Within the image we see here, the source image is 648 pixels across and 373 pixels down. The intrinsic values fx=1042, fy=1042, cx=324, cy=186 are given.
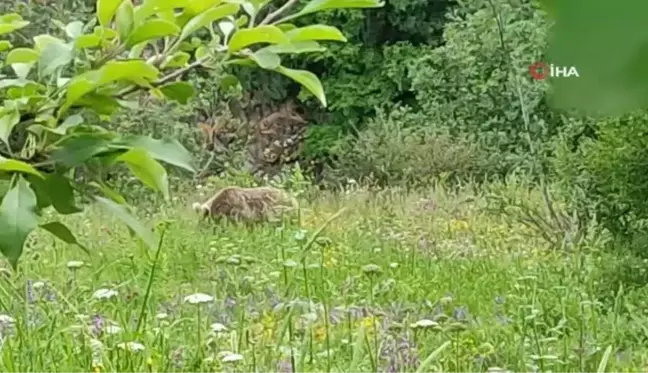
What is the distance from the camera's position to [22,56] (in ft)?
1.55

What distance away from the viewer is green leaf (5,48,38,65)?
18.6 inches

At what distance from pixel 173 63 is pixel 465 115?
6.92 meters

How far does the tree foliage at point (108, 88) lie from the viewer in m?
0.41

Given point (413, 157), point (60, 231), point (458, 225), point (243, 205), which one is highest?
point (60, 231)

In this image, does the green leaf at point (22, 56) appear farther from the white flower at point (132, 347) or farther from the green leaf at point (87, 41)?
the white flower at point (132, 347)

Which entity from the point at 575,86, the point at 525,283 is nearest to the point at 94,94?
the point at 575,86

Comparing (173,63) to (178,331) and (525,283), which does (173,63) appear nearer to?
(178,331)

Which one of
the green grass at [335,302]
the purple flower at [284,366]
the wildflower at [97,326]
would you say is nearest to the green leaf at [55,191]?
the green grass at [335,302]

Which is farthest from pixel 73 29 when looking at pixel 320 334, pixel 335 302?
pixel 335 302

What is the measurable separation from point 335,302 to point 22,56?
2.11 metres

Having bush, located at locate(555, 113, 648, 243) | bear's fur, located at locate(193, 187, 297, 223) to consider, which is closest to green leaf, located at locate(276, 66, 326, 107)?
bush, located at locate(555, 113, 648, 243)

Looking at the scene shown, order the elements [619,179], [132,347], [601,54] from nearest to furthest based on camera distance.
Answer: [601,54]
[132,347]
[619,179]

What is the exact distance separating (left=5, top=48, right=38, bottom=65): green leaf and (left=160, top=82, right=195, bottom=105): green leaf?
0.20ft

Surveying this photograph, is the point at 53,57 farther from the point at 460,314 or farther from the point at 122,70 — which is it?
the point at 460,314
